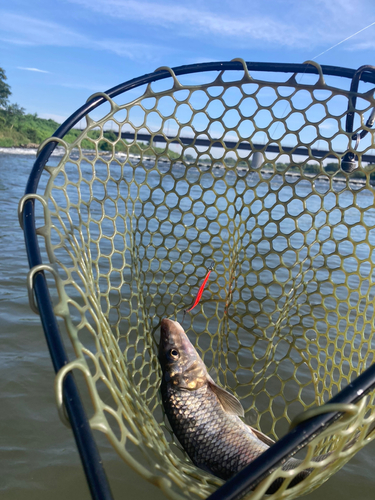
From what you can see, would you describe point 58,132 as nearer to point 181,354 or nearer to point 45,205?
point 45,205

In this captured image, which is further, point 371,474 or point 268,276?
point 268,276

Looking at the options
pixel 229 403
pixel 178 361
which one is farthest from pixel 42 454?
pixel 229 403

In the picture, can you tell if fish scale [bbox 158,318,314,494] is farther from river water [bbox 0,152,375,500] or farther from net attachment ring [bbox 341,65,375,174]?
net attachment ring [bbox 341,65,375,174]

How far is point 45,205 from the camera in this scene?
152cm

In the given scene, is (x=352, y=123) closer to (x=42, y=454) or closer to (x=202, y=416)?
(x=202, y=416)

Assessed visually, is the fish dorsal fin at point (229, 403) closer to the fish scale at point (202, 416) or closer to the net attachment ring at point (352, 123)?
the fish scale at point (202, 416)

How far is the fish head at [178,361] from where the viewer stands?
7.43 feet

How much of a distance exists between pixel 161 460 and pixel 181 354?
2.94ft

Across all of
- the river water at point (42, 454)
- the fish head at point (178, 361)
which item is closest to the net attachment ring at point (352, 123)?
the fish head at point (178, 361)

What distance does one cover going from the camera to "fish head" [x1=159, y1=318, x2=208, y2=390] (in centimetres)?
226

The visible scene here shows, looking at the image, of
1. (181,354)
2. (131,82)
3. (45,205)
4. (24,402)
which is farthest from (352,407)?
(24,402)

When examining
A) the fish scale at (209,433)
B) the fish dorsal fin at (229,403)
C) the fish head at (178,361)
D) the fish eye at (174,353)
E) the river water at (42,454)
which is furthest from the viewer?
the fish eye at (174,353)

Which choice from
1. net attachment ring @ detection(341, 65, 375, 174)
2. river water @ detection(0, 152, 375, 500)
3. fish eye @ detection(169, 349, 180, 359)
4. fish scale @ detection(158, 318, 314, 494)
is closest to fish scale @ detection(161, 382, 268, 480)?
fish scale @ detection(158, 318, 314, 494)

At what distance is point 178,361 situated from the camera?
2.34 m
